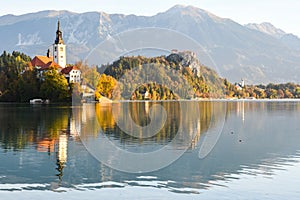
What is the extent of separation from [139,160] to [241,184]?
17.5ft

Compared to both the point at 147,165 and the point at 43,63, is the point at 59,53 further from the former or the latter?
the point at 147,165

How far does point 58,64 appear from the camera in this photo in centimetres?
10375

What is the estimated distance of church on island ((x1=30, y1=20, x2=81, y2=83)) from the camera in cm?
8900

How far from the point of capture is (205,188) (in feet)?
45.2

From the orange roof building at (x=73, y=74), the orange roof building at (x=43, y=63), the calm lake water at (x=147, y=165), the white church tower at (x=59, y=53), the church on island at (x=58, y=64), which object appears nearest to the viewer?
the calm lake water at (x=147, y=165)

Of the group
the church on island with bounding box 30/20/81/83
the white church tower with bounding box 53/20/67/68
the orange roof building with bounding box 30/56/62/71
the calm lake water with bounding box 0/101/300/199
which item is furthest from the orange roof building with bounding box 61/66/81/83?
the calm lake water with bounding box 0/101/300/199

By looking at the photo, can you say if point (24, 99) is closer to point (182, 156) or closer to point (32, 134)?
point (32, 134)

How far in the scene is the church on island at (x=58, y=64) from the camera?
292ft

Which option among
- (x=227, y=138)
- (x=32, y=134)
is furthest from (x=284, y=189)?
(x=32, y=134)

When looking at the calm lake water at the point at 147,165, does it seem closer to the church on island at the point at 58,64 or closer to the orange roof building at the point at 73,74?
the orange roof building at the point at 73,74

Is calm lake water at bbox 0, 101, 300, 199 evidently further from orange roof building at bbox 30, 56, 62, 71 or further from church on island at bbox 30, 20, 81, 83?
orange roof building at bbox 30, 56, 62, 71

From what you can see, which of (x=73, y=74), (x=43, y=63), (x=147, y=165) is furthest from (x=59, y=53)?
(x=147, y=165)

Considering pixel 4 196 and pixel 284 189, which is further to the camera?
pixel 284 189

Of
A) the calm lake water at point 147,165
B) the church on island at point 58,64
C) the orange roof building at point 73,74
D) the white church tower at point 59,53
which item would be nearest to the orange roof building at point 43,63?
the church on island at point 58,64
